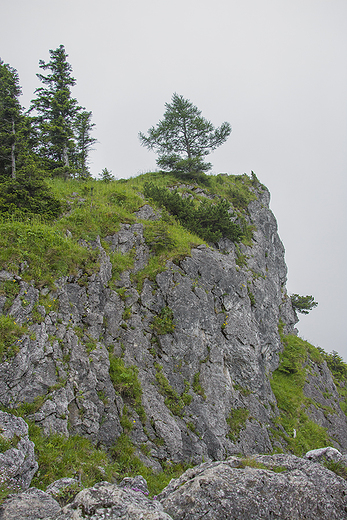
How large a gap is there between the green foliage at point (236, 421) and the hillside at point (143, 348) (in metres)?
0.06

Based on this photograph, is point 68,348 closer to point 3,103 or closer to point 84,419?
point 84,419

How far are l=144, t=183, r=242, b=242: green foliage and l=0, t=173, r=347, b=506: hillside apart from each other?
0.10 m

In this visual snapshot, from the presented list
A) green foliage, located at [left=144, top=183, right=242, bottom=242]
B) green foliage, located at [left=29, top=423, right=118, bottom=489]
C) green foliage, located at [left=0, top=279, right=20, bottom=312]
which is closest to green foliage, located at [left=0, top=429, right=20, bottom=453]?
green foliage, located at [left=29, top=423, right=118, bottom=489]

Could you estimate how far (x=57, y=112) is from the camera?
22.9 m

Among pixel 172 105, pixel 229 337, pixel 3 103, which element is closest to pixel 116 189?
pixel 3 103

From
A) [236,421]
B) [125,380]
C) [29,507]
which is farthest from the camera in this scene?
[236,421]

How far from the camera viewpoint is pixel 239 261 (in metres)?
19.7

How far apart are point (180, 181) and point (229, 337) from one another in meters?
16.5

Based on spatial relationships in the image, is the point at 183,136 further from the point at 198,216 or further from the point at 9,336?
the point at 9,336

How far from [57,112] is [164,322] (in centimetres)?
2101

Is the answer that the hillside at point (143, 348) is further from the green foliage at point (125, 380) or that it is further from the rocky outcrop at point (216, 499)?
the rocky outcrop at point (216, 499)

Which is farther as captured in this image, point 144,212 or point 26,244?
point 144,212

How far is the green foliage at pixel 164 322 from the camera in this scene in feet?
40.4

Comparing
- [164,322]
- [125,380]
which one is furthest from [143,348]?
[125,380]
